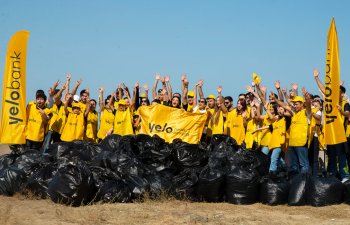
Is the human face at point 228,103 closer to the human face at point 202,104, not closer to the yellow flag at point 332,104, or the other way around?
the human face at point 202,104

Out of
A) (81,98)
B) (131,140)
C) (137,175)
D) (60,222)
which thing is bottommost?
(60,222)

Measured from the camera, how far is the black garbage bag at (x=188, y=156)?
8836 millimetres

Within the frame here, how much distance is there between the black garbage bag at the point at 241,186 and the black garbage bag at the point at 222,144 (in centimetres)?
137

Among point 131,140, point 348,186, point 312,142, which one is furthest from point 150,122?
point 348,186

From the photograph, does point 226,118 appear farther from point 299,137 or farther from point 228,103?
point 299,137

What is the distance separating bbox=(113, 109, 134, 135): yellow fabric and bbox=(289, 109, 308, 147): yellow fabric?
12.0 ft

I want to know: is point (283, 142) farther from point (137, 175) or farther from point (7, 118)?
point (7, 118)

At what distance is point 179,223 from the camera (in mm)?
6418

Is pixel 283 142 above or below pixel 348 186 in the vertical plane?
above

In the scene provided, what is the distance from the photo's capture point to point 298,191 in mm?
7875

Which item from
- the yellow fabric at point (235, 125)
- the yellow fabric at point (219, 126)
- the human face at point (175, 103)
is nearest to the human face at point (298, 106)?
the yellow fabric at point (235, 125)

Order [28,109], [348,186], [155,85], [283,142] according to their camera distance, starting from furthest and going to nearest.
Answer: [155,85] < [28,109] < [283,142] < [348,186]

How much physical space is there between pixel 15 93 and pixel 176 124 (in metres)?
3.46

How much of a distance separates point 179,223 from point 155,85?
21.3 ft
